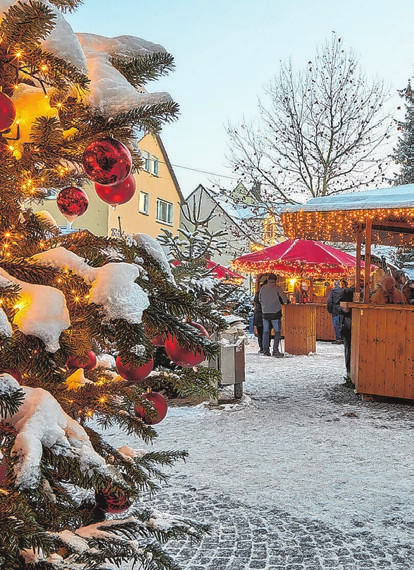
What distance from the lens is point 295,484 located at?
14.6ft

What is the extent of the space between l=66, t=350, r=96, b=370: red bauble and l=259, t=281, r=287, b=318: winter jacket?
11.2 m

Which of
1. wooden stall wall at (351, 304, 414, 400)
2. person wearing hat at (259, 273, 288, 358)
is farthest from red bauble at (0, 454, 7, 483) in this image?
person wearing hat at (259, 273, 288, 358)

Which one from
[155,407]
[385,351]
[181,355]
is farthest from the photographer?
[385,351]

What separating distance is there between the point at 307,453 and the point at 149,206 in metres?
24.3

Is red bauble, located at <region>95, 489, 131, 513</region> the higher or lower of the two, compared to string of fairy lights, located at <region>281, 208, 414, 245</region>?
lower

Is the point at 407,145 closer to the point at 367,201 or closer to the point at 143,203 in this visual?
the point at 143,203

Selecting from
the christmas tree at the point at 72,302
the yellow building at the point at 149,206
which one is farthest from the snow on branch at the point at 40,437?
the yellow building at the point at 149,206

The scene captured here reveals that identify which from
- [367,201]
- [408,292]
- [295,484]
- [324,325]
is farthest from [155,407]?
[324,325]

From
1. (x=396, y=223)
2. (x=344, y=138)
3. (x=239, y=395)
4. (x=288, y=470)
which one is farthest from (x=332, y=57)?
(x=288, y=470)

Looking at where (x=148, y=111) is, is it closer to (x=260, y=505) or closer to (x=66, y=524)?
(x=66, y=524)

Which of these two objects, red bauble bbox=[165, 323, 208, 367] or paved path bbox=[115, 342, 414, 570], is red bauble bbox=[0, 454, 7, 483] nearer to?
red bauble bbox=[165, 323, 208, 367]

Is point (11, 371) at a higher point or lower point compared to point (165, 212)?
lower

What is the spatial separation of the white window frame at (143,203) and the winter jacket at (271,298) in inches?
605

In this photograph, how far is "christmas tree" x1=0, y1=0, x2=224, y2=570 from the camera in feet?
4.58
